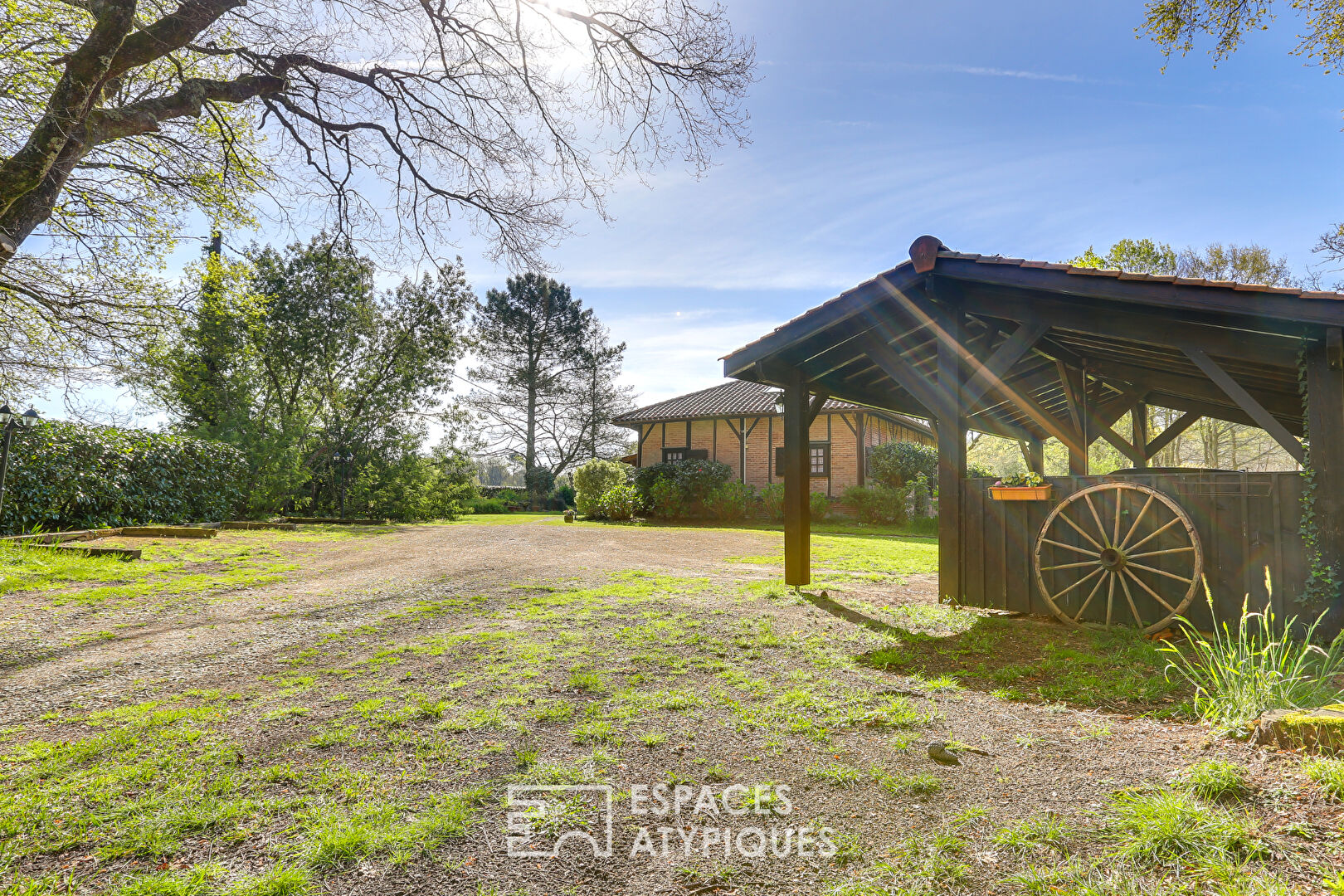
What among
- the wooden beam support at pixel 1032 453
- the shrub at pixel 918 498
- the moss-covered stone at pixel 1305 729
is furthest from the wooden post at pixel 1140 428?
the moss-covered stone at pixel 1305 729

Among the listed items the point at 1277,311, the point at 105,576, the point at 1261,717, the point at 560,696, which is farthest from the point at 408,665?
the point at 1277,311

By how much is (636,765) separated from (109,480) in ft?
43.8

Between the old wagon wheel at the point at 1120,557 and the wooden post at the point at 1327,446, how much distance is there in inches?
29.4

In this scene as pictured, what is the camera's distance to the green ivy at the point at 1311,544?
433 cm

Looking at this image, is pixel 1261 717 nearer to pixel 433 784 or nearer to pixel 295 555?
pixel 433 784

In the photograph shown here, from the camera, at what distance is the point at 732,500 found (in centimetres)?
2036

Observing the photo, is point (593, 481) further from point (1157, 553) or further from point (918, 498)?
point (1157, 553)

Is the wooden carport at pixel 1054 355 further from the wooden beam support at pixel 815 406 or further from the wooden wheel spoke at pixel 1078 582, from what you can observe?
the wooden wheel spoke at pixel 1078 582

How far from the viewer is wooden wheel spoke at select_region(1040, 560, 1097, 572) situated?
533 cm

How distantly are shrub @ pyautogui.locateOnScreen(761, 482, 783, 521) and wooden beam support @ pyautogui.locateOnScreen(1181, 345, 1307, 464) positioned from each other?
14640 millimetres

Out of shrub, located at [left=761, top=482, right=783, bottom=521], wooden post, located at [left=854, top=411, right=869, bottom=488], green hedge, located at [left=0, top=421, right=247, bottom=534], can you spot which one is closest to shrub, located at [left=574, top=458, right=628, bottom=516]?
shrub, located at [left=761, top=482, right=783, bottom=521]

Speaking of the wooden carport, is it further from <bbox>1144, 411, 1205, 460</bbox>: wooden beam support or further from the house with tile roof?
the house with tile roof

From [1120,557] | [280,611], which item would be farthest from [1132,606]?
[280,611]

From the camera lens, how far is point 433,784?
241 cm
